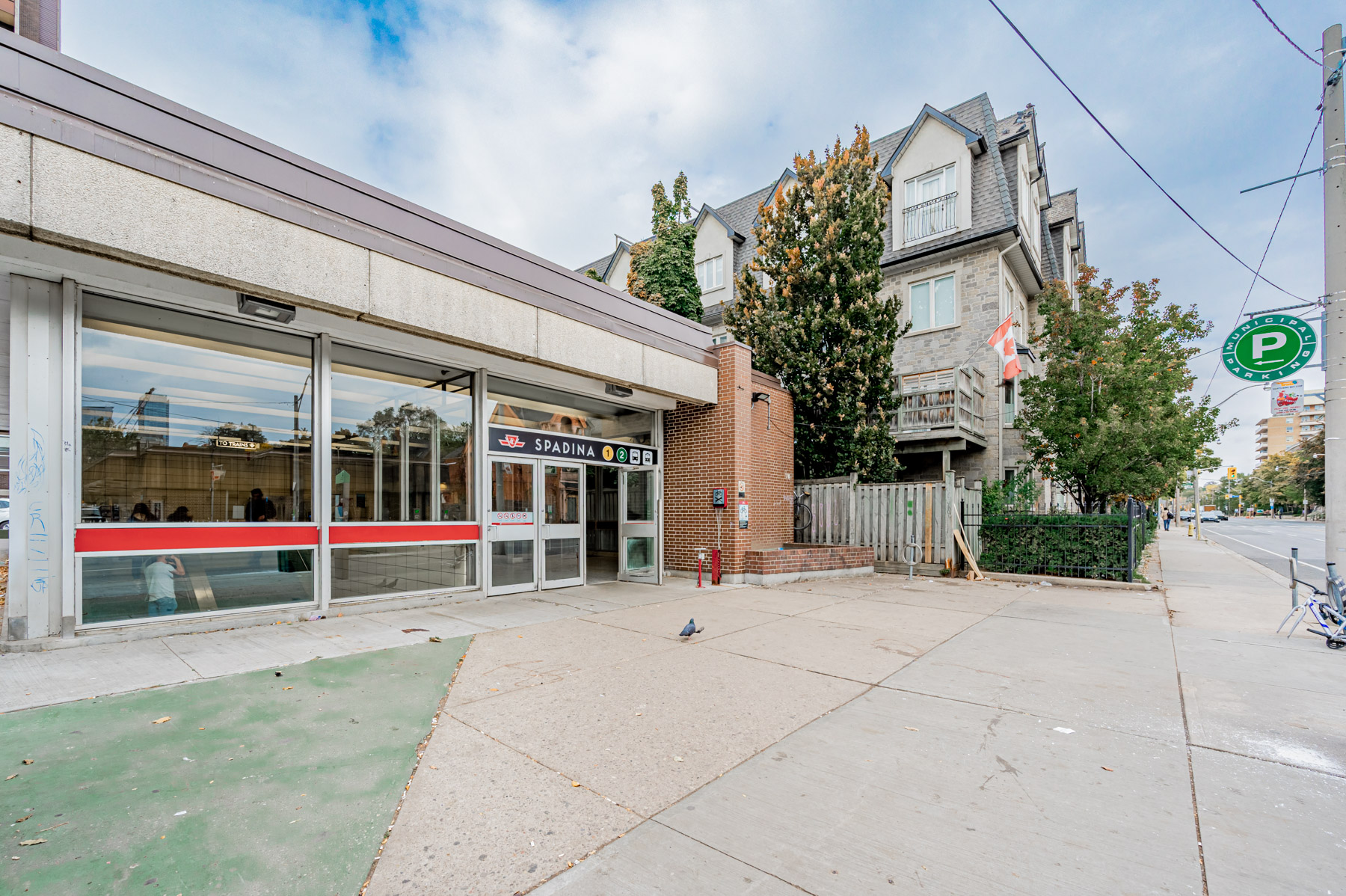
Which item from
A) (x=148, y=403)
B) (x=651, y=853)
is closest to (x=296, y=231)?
(x=148, y=403)

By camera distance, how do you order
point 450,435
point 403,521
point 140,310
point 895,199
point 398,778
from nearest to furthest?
point 398,778
point 140,310
point 403,521
point 450,435
point 895,199

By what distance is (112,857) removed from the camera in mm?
2646

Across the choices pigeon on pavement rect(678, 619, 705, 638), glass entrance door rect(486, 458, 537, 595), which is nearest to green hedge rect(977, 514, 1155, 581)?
pigeon on pavement rect(678, 619, 705, 638)

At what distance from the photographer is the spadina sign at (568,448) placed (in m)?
9.57

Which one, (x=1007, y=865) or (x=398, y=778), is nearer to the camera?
(x=1007, y=865)

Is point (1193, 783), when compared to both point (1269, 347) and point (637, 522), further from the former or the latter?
point (637, 522)

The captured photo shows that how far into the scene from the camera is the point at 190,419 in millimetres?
6672

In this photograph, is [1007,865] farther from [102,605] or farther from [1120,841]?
[102,605]

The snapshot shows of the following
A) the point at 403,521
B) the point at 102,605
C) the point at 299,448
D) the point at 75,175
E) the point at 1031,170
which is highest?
the point at 1031,170

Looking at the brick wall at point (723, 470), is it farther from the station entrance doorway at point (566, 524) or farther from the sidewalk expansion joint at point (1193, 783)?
the sidewalk expansion joint at point (1193, 783)

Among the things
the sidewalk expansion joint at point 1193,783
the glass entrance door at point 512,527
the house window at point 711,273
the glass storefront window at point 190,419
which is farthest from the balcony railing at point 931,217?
the glass storefront window at point 190,419

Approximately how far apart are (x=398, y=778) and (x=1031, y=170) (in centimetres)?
2403

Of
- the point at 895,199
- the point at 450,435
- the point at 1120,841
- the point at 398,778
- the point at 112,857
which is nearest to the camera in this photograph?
the point at 112,857

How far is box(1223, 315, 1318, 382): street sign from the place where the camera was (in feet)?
25.6
